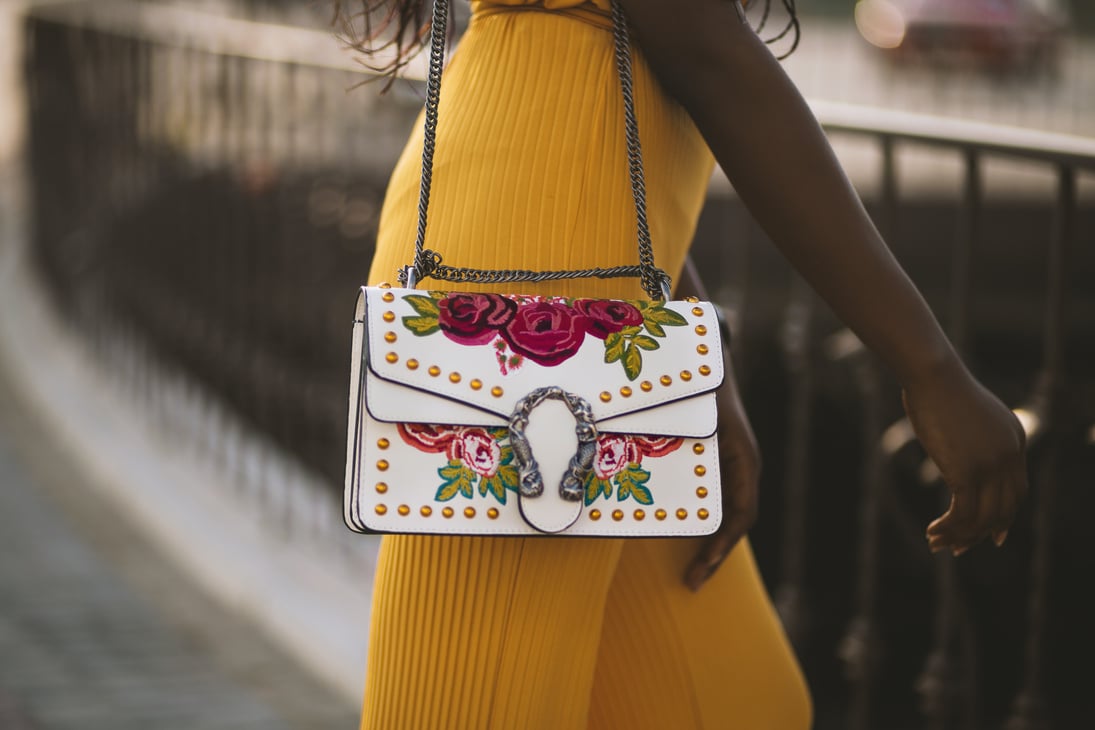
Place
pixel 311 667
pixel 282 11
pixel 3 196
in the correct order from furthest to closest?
pixel 282 11 → pixel 3 196 → pixel 311 667

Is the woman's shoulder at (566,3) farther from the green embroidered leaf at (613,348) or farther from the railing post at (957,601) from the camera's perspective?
the railing post at (957,601)

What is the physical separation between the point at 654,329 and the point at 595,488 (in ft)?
0.59

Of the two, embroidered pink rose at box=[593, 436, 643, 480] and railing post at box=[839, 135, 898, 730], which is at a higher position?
embroidered pink rose at box=[593, 436, 643, 480]

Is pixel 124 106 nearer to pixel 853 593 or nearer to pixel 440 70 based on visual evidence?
pixel 440 70

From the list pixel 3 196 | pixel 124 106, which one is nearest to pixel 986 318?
pixel 3 196

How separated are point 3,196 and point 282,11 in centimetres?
535

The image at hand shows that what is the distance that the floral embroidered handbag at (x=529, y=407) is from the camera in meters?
1.42

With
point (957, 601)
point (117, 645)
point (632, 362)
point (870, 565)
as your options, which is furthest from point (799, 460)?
point (632, 362)

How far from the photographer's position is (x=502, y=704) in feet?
4.98

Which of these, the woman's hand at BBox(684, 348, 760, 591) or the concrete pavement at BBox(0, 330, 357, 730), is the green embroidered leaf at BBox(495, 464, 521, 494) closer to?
the woman's hand at BBox(684, 348, 760, 591)

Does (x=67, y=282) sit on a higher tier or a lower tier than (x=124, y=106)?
lower

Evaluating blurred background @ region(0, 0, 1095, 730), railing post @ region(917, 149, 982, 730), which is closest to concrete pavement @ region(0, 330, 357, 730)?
blurred background @ region(0, 0, 1095, 730)

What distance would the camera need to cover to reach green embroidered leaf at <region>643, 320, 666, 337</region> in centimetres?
149

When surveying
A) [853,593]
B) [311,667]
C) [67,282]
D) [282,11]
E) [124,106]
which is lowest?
[853,593]
